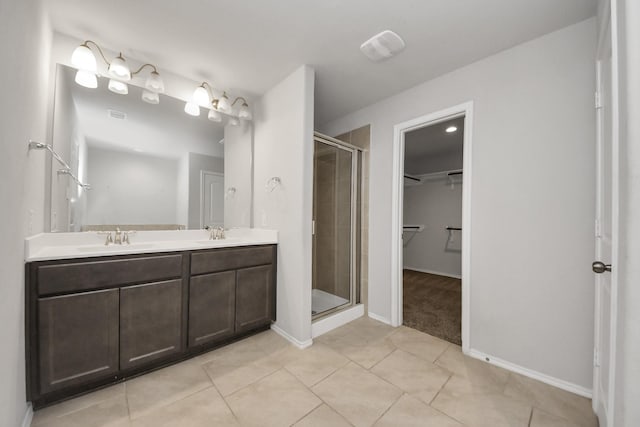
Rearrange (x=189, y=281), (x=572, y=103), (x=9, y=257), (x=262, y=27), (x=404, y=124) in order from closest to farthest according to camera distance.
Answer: (x=9, y=257), (x=572, y=103), (x=262, y=27), (x=189, y=281), (x=404, y=124)

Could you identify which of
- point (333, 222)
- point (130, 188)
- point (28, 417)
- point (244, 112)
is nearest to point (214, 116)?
point (244, 112)

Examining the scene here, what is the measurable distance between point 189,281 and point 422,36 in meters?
2.49

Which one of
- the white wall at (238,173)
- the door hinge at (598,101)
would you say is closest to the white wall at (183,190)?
the white wall at (238,173)

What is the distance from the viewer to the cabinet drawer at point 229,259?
1839 millimetres

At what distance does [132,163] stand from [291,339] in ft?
6.79

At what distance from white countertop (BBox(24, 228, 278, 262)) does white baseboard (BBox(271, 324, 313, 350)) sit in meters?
0.83

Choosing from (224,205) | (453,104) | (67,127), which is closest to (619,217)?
(453,104)

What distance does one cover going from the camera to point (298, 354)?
1.92m

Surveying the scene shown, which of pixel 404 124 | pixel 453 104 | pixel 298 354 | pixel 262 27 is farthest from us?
pixel 404 124

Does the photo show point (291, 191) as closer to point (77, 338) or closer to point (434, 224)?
point (77, 338)

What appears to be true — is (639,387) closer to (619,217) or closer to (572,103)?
(619,217)

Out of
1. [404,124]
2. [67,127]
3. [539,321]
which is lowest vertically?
[539,321]

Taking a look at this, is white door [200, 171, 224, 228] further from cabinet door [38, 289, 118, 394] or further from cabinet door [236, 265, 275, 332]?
cabinet door [38, 289, 118, 394]

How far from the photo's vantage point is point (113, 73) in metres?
1.78
